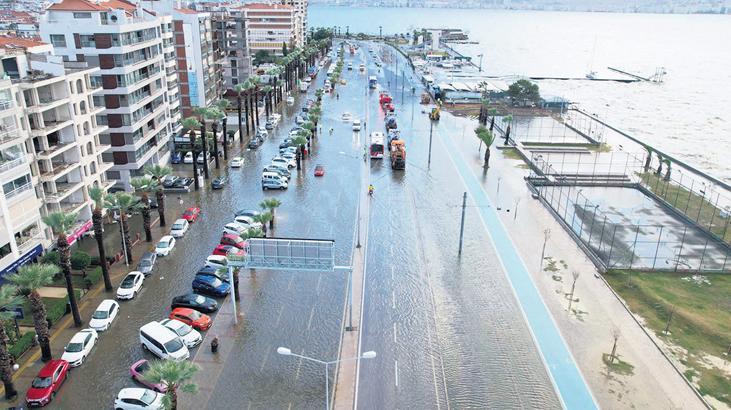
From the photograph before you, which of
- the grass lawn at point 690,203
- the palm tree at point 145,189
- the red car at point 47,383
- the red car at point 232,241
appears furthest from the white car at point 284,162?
the grass lawn at point 690,203

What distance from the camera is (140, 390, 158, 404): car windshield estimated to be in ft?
102

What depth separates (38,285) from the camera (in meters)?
31.9

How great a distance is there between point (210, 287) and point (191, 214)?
17176mm

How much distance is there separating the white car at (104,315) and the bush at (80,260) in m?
7.99

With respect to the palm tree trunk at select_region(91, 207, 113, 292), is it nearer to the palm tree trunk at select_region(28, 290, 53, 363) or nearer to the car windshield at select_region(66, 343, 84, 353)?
the palm tree trunk at select_region(28, 290, 53, 363)

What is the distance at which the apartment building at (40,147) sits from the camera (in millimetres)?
41656

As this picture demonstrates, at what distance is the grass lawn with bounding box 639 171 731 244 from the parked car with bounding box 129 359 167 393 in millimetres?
56970

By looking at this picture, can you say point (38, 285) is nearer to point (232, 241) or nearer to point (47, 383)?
point (47, 383)

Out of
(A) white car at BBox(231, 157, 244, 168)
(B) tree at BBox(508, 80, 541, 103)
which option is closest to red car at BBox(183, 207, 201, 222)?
(A) white car at BBox(231, 157, 244, 168)

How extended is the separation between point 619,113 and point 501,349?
120 metres

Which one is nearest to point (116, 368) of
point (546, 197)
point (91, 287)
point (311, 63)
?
point (91, 287)

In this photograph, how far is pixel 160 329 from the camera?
122ft

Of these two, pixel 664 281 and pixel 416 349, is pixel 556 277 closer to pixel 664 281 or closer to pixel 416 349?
pixel 664 281

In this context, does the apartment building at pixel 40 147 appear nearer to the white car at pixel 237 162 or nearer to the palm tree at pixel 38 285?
the palm tree at pixel 38 285
